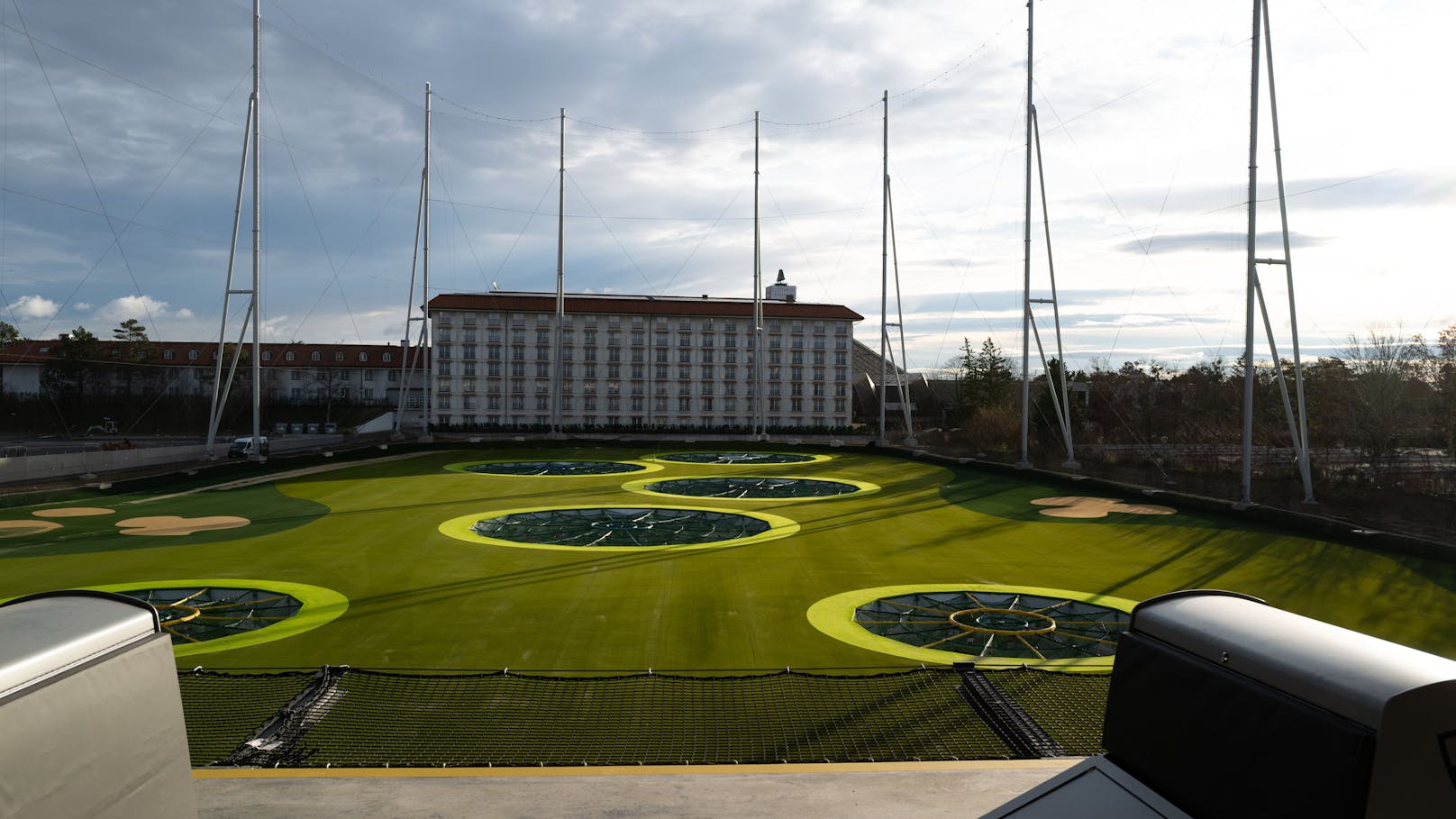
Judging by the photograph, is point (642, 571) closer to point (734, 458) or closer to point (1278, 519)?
point (1278, 519)

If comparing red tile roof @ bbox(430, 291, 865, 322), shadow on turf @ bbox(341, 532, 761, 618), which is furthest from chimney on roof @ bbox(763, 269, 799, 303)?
shadow on turf @ bbox(341, 532, 761, 618)

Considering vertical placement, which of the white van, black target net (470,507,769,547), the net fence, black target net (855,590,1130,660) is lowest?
black target net (855,590,1130,660)

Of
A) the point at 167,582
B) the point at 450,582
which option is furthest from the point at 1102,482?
the point at 167,582

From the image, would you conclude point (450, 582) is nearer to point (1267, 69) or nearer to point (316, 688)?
point (316, 688)

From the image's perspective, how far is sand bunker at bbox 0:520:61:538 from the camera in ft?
76.8

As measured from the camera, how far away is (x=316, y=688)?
1050 centimetres

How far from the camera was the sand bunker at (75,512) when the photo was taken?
26478 mm

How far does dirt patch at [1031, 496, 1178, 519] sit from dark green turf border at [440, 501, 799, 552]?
8.63 metres

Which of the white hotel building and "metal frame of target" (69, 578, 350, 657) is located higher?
the white hotel building

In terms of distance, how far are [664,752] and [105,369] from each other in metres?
103

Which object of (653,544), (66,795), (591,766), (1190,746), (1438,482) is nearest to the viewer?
(66,795)

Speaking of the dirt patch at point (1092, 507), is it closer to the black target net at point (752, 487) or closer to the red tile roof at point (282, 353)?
the black target net at point (752, 487)

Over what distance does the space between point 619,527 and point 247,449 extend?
99.4ft

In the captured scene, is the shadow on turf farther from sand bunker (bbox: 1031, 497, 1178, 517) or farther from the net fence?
sand bunker (bbox: 1031, 497, 1178, 517)
